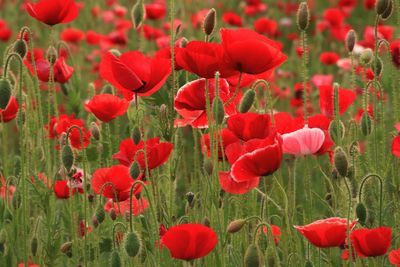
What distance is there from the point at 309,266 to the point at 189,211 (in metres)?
0.39

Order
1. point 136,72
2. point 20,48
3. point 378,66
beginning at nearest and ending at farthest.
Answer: point 136,72 → point 20,48 → point 378,66

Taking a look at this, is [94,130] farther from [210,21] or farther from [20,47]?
[210,21]

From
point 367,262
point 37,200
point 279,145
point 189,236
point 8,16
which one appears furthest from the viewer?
point 8,16

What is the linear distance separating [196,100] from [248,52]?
195mm

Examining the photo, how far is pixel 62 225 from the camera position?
2521 millimetres

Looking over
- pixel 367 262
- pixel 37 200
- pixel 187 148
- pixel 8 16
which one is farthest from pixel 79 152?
pixel 8 16

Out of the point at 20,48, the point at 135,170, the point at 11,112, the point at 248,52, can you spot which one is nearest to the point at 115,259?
the point at 135,170

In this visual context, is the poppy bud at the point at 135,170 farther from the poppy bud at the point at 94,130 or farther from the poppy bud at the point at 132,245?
the poppy bud at the point at 94,130

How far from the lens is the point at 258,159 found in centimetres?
165

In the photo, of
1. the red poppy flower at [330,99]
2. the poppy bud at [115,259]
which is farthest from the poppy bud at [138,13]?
the poppy bud at [115,259]

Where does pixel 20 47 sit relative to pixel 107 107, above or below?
above

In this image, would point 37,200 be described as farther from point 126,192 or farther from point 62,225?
point 126,192

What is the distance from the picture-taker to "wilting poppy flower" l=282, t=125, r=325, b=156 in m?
1.81

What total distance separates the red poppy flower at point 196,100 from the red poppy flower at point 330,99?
1.11 feet
